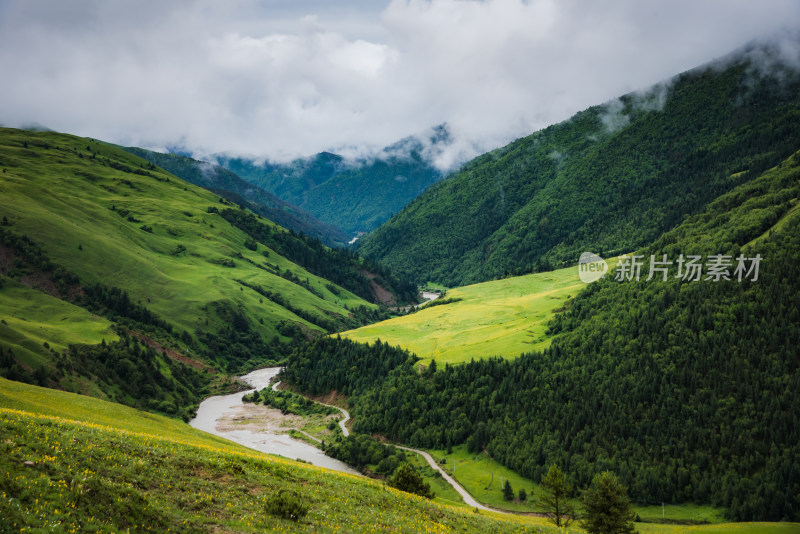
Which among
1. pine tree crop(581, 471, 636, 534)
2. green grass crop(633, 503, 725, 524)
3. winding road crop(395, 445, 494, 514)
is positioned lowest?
winding road crop(395, 445, 494, 514)

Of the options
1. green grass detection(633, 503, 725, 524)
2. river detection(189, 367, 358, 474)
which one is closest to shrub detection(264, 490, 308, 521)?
green grass detection(633, 503, 725, 524)

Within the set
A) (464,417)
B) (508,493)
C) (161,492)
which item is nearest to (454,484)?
(508,493)

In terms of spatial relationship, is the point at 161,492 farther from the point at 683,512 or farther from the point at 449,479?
the point at 683,512

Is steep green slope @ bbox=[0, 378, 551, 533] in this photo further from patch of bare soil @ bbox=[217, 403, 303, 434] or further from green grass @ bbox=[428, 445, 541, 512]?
patch of bare soil @ bbox=[217, 403, 303, 434]

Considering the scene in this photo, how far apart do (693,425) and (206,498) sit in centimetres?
11190

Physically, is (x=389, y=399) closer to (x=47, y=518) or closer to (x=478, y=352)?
(x=478, y=352)

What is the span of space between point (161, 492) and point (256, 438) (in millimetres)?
117895

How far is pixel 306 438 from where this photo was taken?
146500mm

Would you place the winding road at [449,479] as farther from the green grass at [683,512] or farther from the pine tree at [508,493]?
the green grass at [683,512]

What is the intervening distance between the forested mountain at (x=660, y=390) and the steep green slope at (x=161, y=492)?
68.7 meters

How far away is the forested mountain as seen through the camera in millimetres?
102750

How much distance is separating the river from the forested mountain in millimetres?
20081

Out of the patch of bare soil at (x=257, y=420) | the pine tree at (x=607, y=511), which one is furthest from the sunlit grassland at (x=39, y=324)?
the pine tree at (x=607, y=511)

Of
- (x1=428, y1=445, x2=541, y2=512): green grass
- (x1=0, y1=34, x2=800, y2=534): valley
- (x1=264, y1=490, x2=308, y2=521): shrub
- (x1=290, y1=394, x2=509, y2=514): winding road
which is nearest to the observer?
(x1=264, y1=490, x2=308, y2=521): shrub
